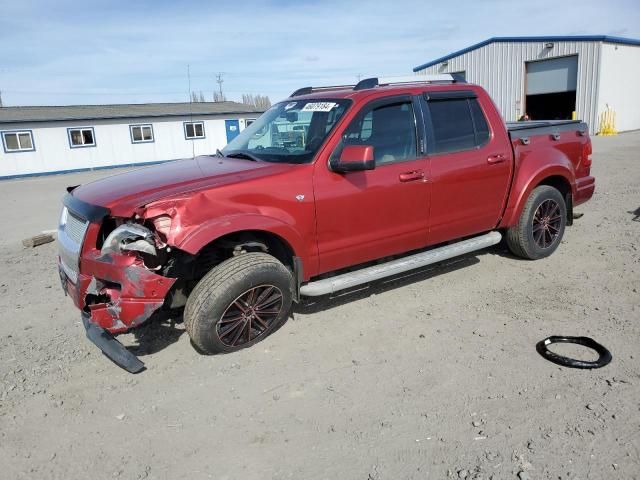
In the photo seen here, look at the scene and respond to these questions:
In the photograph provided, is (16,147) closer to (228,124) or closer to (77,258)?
(228,124)

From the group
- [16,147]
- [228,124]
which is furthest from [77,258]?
[228,124]

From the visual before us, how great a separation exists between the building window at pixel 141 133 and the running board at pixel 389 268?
2689 centimetres

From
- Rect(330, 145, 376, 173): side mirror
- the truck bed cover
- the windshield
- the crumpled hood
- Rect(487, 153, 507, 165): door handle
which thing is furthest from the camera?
the truck bed cover

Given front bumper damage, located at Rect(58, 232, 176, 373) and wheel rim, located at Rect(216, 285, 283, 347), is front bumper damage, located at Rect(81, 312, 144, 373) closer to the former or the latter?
front bumper damage, located at Rect(58, 232, 176, 373)

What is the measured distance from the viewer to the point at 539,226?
559 centimetres

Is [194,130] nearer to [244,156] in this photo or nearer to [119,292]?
[244,156]

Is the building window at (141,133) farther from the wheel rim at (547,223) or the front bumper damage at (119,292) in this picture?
the front bumper damage at (119,292)

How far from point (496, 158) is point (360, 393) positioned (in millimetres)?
2916

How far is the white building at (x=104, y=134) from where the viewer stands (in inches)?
1000

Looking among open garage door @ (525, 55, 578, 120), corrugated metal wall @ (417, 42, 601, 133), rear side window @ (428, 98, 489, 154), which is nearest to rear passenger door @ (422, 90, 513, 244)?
rear side window @ (428, 98, 489, 154)

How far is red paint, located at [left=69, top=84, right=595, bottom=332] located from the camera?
344 centimetres

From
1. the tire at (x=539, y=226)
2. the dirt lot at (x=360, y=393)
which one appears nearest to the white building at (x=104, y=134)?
the tire at (x=539, y=226)

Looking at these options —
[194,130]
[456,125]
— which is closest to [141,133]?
[194,130]

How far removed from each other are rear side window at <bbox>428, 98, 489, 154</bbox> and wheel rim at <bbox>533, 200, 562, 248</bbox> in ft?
3.89
